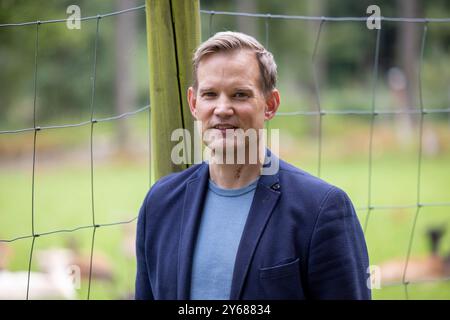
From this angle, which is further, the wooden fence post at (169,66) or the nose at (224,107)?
the wooden fence post at (169,66)

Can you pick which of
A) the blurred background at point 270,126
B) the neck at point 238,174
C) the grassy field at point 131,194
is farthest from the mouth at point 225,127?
the grassy field at point 131,194

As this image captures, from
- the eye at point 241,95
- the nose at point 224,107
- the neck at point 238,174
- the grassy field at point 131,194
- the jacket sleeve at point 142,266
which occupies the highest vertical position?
the eye at point 241,95

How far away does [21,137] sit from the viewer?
18344 mm

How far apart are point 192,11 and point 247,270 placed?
0.98 meters

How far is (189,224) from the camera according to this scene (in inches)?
76.3

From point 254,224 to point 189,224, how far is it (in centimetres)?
21

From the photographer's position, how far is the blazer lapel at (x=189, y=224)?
6.22 feet

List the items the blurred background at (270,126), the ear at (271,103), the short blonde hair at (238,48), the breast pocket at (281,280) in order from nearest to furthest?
the breast pocket at (281,280), the short blonde hair at (238,48), the ear at (271,103), the blurred background at (270,126)

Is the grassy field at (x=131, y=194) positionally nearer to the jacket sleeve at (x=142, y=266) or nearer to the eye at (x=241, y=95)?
the jacket sleeve at (x=142, y=266)

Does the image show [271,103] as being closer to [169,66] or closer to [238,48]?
[238,48]

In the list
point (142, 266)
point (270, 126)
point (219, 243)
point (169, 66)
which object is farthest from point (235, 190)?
point (270, 126)

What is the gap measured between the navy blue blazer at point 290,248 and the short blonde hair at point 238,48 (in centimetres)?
28
